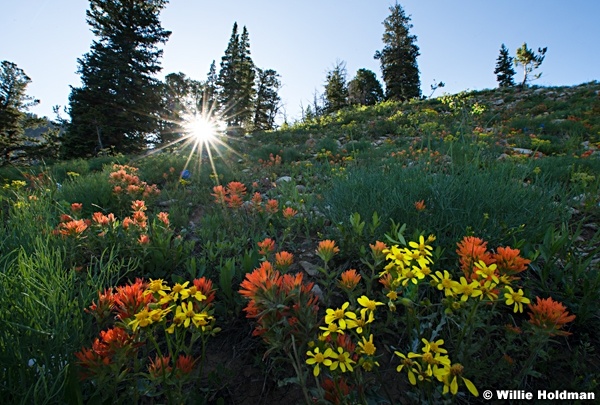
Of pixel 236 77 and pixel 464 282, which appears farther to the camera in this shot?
pixel 236 77

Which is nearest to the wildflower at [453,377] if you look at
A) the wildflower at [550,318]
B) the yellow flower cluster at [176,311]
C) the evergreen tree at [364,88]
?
the wildflower at [550,318]

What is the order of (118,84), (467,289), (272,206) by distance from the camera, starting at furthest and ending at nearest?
1. (118,84)
2. (272,206)
3. (467,289)

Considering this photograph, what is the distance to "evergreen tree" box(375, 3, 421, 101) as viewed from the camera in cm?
3041

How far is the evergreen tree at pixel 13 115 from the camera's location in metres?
20.5

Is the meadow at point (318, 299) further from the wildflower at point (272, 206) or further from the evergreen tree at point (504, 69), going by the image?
the evergreen tree at point (504, 69)

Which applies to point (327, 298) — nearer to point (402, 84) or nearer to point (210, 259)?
point (210, 259)

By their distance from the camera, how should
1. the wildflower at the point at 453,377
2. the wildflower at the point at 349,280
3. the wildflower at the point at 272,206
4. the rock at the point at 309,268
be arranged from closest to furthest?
the wildflower at the point at 453,377
the wildflower at the point at 349,280
the rock at the point at 309,268
the wildflower at the point at 272,206

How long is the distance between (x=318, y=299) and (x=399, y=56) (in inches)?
1368

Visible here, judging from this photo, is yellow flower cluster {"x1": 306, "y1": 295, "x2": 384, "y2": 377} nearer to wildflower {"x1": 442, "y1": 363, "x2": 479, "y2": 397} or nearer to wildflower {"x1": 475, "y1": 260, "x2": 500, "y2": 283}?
wildflower {"x1": 442, "y1": 363, "x2": 479, "y2": 397}

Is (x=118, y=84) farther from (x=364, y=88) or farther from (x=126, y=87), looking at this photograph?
(x=364, y=88)

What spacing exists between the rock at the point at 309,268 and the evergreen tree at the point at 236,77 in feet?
102

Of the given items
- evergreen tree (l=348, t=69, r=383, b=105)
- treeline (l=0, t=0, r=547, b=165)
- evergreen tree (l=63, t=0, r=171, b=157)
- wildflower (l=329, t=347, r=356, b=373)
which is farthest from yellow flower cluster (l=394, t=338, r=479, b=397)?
evergreen tree (l=348, t=69, r=383, b=105)

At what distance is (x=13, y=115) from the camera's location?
2188 centimetres

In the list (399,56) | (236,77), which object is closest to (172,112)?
(236,77)
